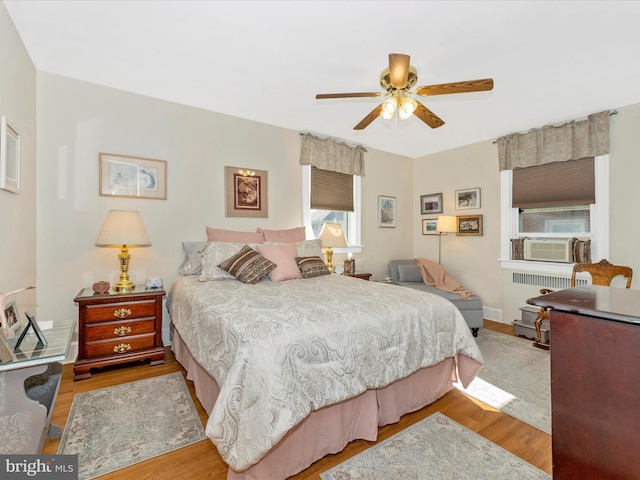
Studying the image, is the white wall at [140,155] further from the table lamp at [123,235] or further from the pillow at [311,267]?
the pillow at [311,267]

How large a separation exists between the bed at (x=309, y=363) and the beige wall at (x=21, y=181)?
114 centimetres

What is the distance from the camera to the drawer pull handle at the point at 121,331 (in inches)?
103

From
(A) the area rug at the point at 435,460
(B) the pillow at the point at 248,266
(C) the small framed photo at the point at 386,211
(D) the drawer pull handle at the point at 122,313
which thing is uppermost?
(C) the small framed photo at the point at 386,211

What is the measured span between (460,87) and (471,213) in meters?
2.88

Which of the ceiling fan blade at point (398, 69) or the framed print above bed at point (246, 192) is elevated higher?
the ceiling fan blade at point (398, 69)

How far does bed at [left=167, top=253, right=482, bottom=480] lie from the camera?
4.36ft

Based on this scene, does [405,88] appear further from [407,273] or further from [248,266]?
[407,273]

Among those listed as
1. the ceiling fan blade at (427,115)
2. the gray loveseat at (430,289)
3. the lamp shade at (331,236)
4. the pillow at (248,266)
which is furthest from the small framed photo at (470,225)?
the pillow at (248,266)

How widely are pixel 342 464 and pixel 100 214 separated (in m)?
2.96

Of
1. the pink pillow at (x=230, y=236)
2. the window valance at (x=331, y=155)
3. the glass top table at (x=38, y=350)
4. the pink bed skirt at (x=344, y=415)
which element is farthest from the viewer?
the window valance at (x=331, y=155)

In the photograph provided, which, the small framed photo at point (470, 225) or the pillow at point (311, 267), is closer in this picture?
the pillow at point (311, 267)

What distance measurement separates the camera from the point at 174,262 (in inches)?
128

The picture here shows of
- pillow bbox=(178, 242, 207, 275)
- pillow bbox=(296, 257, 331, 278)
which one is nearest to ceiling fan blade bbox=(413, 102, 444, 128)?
pillow bbox=(296, 257, 331, 278)

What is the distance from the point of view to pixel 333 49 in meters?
2.27
